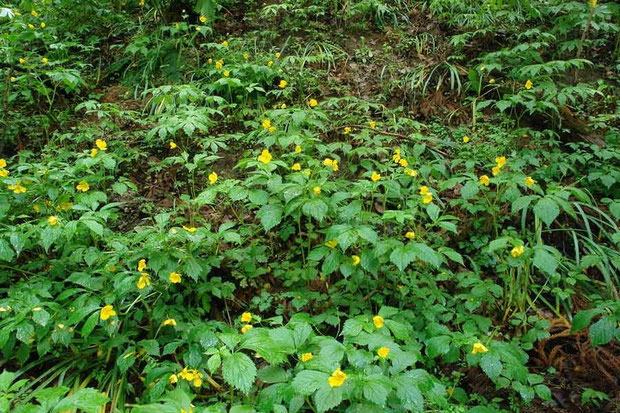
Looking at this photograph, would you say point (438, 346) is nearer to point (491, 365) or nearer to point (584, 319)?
point (491, 365)

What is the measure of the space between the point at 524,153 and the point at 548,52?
1.51 metres

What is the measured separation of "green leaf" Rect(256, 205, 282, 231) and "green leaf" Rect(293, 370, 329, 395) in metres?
0.89

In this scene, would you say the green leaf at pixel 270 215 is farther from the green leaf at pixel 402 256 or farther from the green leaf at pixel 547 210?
the green leaf at pixel 547 210

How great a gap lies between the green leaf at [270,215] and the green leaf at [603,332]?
5.11 feet

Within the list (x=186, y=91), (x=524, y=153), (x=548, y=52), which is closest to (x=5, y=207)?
(x=186, y=91)

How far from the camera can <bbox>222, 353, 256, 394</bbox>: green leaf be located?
1.39 metres

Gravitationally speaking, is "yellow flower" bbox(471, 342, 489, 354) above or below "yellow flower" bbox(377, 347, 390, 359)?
below

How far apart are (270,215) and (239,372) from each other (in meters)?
0.92

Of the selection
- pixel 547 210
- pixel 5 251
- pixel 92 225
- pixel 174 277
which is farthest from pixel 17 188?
pixel 547 210

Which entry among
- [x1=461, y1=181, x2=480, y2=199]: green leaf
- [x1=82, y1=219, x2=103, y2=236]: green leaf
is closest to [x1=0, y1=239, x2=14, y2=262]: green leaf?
[x1=82, y1=219, x2=103, y2=236]: green leaf

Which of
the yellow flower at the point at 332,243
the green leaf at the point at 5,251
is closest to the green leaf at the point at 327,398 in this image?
the yellow flower at the point at 332,243

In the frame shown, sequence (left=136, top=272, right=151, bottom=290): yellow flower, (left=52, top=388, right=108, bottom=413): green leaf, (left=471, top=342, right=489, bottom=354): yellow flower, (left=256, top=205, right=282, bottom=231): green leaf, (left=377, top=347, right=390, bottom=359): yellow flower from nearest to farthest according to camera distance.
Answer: (left=52, top=388, right=108, bottom=413): green leaf, (left=377, top=347, right=390, bottom=359): yellow flower, (left=471, top=342, right=489, bottom=354): yellow flower, (left=136, top=272, right=151, bottom=290): yellow flower, (left=256, top=205, right=282, bottom=231): green leaf

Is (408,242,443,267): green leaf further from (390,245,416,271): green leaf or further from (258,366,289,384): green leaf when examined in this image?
(258,366,289,384): green leaf

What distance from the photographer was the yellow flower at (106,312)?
1841mm
